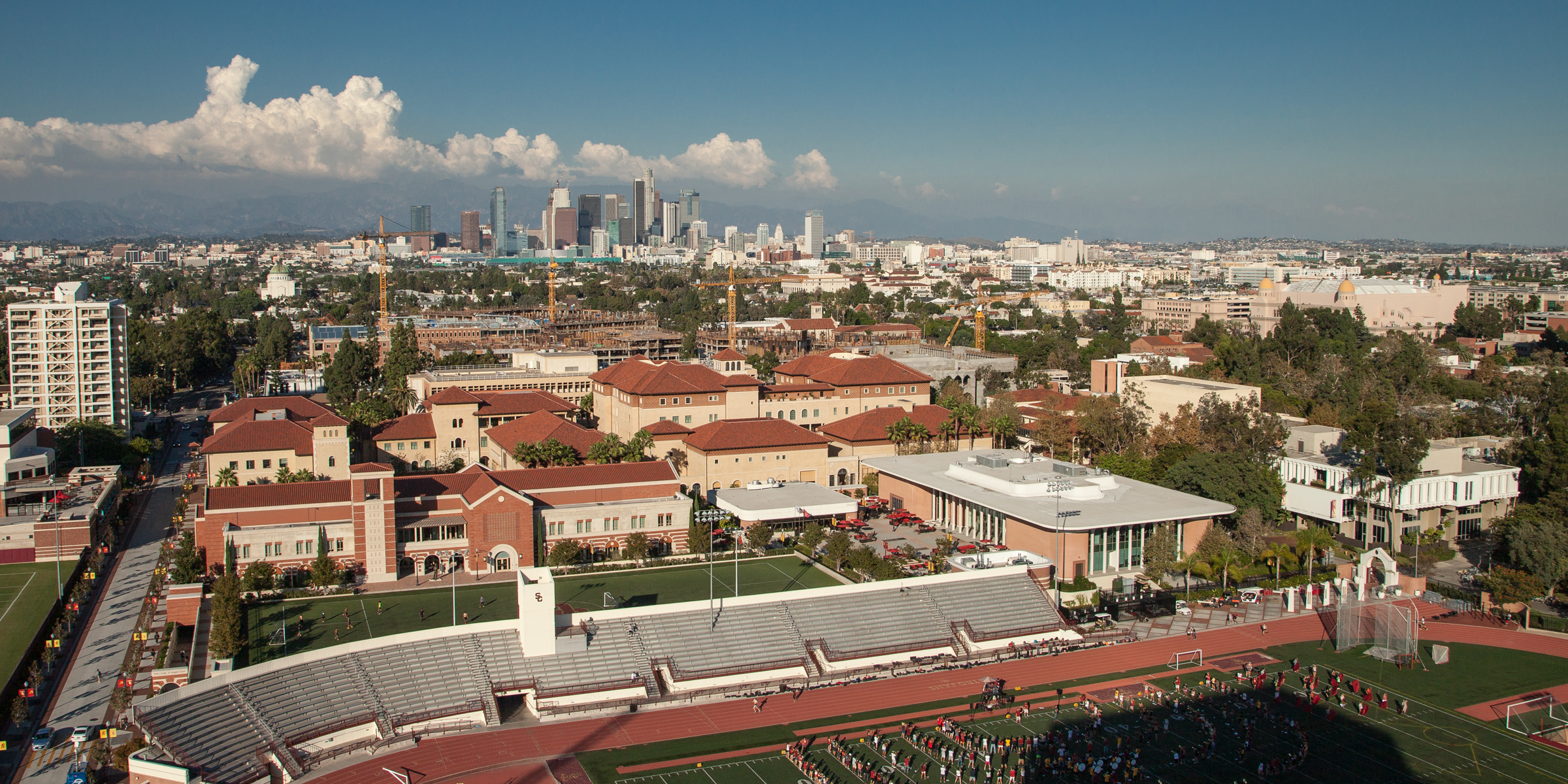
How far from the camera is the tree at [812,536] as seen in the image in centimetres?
5266

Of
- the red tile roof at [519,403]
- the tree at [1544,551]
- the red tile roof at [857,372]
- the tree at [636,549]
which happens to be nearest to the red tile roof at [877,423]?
the red tile roof at [857,372]

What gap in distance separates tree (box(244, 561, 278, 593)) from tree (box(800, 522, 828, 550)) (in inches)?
903

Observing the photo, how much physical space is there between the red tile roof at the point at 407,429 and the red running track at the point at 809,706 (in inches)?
1463

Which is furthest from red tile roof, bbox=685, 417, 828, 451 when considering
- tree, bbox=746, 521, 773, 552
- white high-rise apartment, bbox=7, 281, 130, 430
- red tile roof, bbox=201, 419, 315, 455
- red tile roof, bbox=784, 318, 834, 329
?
red tile roof, bbox=784, 318, 834, 329

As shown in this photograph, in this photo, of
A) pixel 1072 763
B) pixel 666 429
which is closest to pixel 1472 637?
pixel 1072 763

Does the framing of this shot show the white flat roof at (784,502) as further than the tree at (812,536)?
Yes

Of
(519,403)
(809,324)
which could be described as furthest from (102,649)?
(809,324)

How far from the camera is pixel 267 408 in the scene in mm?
70500

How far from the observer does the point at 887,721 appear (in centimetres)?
3506

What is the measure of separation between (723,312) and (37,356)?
111 meters

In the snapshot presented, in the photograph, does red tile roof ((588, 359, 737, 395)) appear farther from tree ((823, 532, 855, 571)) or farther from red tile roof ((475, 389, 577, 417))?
tree ((823, 532, 855, 571))

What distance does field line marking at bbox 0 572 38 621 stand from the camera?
45125mm

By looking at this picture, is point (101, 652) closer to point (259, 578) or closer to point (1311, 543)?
point (259, 578)

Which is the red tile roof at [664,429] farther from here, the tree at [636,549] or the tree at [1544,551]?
the tree at [1544,551]
